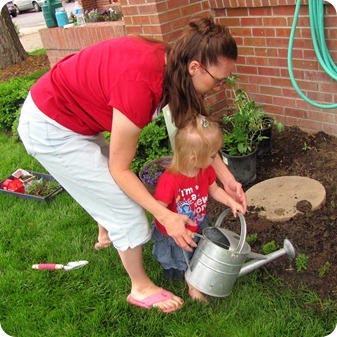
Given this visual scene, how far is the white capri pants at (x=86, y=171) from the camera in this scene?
2096 millimetres

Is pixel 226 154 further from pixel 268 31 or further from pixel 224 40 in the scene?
pixel 224 40

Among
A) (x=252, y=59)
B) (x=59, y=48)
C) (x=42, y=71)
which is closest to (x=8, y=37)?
(x=42, y=71)

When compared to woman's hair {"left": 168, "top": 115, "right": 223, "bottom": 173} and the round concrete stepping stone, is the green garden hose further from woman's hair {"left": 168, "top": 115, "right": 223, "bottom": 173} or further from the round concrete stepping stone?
woman's hair {"left": 168, "top": 115, "right": 223, "bottom": 173}

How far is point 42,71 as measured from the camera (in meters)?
7.51

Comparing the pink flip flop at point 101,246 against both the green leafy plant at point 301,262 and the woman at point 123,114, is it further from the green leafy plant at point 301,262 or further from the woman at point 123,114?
the green leafy plant at point 301,262

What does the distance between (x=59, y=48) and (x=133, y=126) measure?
13.3 ft

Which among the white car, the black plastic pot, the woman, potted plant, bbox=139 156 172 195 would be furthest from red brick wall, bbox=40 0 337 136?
the white car

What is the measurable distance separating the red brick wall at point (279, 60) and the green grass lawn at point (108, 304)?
1.71m

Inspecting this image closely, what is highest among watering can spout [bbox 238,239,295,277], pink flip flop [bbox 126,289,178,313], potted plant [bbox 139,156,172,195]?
potted plant [bbox 139,156,172,195]

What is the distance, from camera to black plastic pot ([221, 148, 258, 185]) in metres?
3.29

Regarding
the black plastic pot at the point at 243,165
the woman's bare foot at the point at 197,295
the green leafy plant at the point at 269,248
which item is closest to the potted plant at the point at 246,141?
the black plastic pot at the point at 243,165

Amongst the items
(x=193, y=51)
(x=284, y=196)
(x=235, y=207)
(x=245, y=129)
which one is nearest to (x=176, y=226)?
(x=235, y=207)

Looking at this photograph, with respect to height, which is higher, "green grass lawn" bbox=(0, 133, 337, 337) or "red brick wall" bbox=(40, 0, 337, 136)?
"red brick wall" bbox=(40, 0, 337, 136)

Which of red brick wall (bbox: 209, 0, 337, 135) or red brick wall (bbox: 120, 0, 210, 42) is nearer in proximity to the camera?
red brick wall (bbox: 209, 0, 337, 135)
